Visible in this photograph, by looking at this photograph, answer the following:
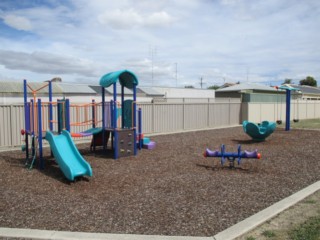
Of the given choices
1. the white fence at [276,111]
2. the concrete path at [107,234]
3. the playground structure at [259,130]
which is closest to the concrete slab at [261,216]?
the concrete path at [107,234]

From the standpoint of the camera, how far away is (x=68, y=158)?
6988 mm

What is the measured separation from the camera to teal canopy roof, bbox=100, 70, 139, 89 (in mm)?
9352

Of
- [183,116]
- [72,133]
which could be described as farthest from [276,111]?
[72,133]

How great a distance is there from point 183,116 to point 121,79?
821 cm

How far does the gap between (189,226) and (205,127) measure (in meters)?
15.7

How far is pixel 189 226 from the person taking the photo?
420 centimetres

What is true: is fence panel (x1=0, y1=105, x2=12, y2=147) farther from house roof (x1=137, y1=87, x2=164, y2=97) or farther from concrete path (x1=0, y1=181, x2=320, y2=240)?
house roof (x1=137, y1=87, x2=164, y2=97)

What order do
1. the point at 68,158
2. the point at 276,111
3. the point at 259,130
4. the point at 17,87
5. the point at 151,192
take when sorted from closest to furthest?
the point at 151,192 → the point at 68,158 → the point at 259,130 → the point at 276,111 → the point at 17,87

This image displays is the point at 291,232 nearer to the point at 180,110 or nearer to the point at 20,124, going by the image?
the point at 20,124

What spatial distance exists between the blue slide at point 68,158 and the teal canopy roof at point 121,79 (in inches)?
94.7

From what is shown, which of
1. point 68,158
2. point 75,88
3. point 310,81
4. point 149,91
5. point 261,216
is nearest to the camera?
point 261,216

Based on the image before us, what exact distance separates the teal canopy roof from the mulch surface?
2298mm

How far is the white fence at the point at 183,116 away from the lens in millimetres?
11500

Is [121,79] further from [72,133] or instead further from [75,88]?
[75,88]
